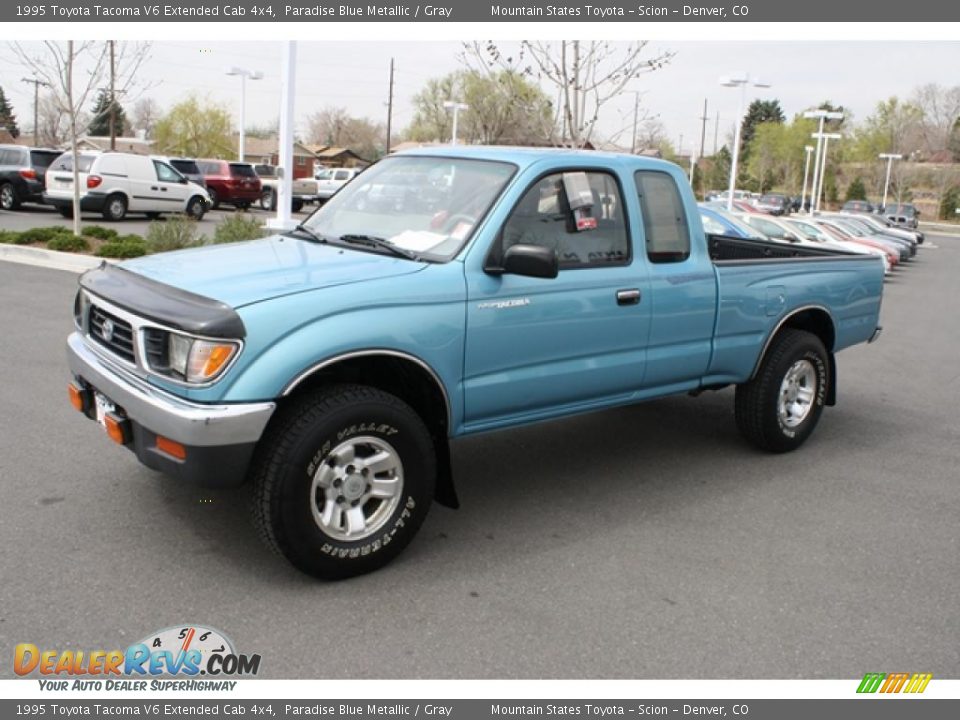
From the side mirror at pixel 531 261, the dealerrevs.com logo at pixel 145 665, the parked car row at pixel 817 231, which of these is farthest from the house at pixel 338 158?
the dealerrevs.com logo at pixel 145 665

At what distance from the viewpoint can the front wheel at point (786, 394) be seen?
5949 mm

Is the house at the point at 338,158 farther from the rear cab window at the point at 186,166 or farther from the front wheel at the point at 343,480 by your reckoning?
the front wheel at the point at 343,480

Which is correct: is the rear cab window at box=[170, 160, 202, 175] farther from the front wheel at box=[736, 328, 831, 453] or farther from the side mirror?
the side mirror

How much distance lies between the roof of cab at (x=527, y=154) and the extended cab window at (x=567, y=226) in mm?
117

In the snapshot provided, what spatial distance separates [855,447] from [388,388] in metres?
3.92

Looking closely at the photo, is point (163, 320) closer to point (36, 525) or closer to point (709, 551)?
point (36, 525)

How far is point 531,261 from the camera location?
4.19 metres

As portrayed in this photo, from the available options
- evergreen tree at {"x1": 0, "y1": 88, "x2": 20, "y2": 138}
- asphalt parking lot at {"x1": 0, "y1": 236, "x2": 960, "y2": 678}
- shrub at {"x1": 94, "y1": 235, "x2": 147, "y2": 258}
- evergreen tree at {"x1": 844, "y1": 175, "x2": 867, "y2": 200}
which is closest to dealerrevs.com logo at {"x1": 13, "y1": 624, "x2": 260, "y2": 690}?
asphalt parking lot at {"x1": 0, "y1": 236, "x2": 960, "y2": 678}

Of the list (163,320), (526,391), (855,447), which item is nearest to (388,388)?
(526,391)

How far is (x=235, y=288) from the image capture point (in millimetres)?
3807

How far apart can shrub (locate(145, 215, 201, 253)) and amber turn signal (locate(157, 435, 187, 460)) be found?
10296 millimetres

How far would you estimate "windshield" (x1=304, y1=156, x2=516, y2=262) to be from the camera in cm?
448

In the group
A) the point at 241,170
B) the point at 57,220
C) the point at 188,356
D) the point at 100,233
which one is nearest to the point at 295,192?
the point at 241,170

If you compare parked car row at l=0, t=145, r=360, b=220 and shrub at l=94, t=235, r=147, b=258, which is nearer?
shrub at l=94, t=235, r=147, b=258
